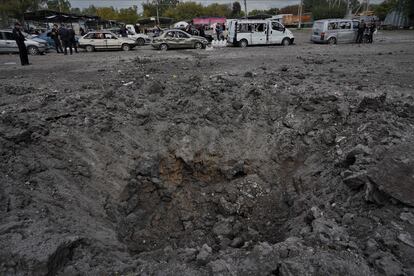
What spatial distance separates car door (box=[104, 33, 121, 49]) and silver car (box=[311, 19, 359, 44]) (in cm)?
1316

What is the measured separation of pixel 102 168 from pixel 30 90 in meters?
4.37

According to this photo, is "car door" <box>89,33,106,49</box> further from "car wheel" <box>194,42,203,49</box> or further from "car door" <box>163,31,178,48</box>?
"car wheel" <box>194,42,203,49</box>

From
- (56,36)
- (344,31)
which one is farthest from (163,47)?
(344,31)

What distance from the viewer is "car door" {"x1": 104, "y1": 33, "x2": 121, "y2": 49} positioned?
19.2 m

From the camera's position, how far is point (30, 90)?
331 inches

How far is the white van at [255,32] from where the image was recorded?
19.9 m

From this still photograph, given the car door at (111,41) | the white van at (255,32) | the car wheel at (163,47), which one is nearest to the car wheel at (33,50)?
the car door at (111,41)

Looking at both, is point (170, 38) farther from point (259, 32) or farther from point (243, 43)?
point (259, 32)

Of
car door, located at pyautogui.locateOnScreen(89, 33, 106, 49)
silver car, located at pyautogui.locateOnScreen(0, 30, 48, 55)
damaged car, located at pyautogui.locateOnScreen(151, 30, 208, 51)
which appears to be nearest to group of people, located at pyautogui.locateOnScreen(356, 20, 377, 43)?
damaged car, located at pyautogui.locateOnScreen(151, 30, 208, 51)

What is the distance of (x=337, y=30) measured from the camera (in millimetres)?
20297

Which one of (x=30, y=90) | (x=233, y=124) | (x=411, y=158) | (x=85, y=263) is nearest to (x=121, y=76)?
(x=30, y=90)

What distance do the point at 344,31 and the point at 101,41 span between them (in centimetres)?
1555

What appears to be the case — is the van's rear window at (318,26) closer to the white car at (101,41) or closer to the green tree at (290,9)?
the white car at (101,41)

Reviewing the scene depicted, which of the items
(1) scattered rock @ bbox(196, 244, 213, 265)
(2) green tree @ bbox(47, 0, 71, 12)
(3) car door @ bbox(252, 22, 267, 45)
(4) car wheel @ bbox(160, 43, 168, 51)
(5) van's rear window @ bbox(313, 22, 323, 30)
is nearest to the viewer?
(1) scattered rock @ bbox(196, 244, 213, 265)
